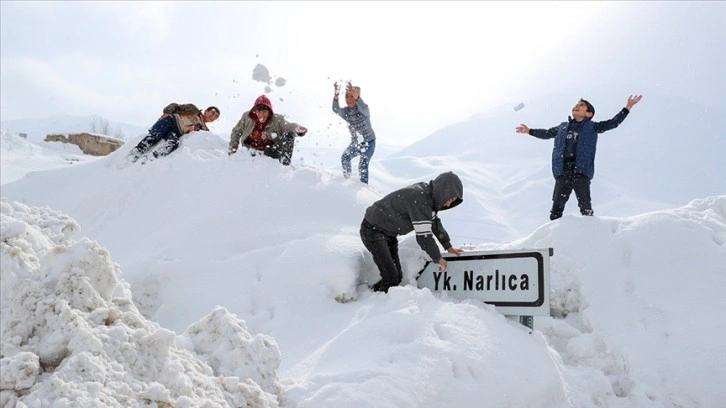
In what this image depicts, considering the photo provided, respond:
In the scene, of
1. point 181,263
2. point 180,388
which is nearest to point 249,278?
point 181,263

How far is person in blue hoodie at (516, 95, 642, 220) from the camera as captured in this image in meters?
5.36

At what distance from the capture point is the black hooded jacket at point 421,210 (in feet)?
13.3

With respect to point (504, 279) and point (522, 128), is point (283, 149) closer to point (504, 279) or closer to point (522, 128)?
point (522, 128)

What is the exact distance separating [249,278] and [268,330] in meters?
0.69

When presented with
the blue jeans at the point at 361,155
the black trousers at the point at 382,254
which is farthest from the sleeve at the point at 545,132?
the black trousers at the point at 382,254

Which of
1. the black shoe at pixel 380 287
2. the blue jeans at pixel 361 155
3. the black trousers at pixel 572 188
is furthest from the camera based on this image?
the blue jeans at pixel 361 155

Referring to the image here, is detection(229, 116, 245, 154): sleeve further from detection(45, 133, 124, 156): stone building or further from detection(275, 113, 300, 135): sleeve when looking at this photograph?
detection(45, 133, 124, 156): stone building

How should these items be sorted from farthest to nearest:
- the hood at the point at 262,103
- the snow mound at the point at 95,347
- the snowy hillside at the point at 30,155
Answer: the snowy hillside at the point at 30,155
the hood at the point at 262,103
the snow mound at the point at 95,347

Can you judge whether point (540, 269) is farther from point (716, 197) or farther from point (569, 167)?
point (716, 197)

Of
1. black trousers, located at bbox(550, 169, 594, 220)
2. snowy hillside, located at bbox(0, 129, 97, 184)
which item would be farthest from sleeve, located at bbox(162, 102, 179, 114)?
snowy hillside, located at bbox(0, 129, 97, 184)

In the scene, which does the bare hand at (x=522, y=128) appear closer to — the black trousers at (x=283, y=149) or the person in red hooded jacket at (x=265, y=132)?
the person in red hooded jacket at (x=265, y=132)

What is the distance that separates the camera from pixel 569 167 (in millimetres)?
5461

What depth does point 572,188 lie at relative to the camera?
546cm

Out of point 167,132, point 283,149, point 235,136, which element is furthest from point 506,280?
point 167,132
